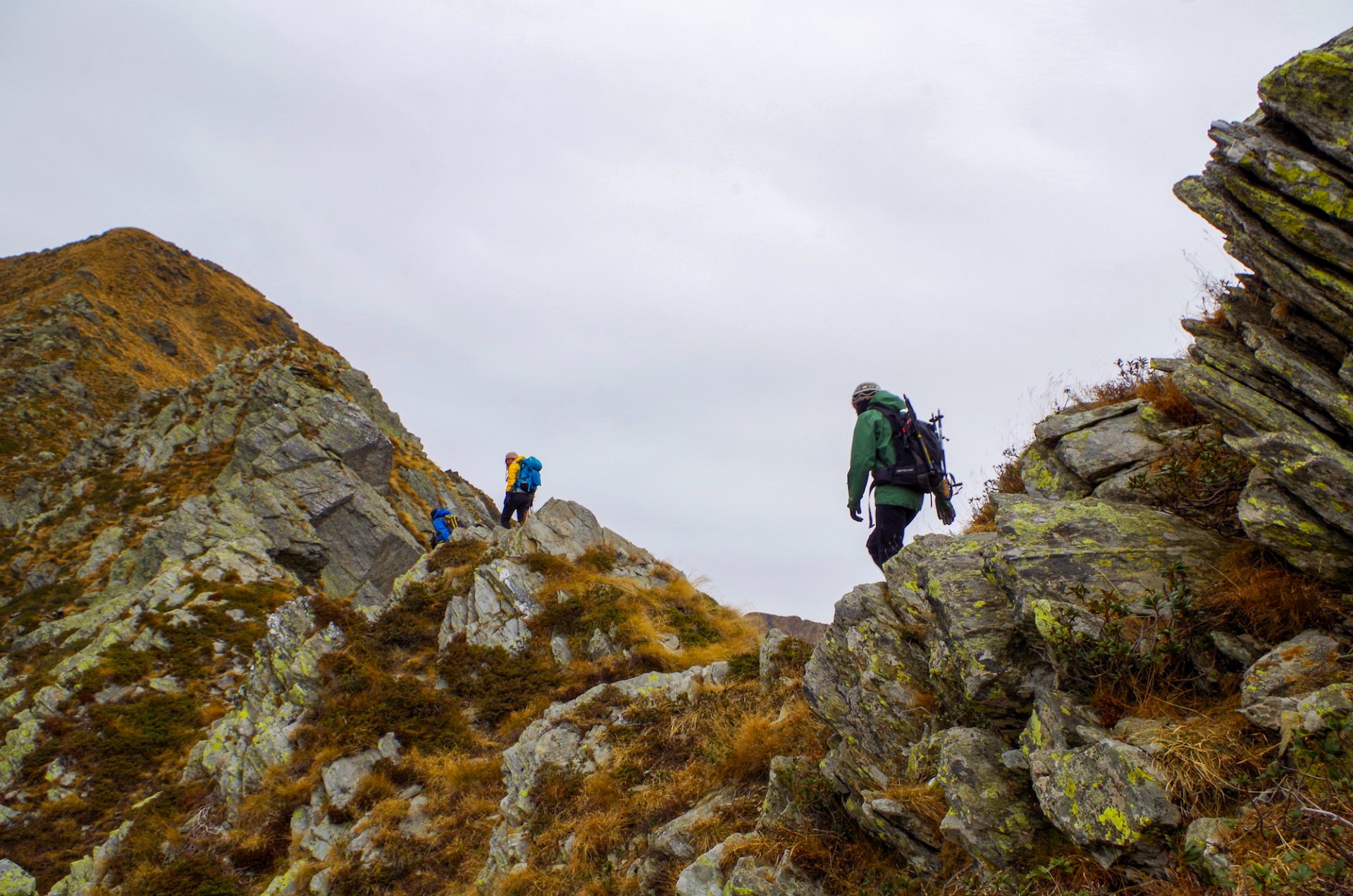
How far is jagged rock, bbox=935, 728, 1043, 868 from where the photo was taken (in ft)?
16.7

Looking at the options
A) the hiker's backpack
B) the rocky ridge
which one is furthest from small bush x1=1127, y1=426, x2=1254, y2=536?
the hiker's backpack

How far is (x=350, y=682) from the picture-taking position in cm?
1425

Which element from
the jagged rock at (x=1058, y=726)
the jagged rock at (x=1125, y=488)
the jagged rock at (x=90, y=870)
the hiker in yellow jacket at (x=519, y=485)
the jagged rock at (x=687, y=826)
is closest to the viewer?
the jagged rock at (x=1058, y=726)

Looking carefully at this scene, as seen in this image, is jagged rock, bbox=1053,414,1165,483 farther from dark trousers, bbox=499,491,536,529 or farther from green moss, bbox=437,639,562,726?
dark trousers, bbox=499,491,536,529

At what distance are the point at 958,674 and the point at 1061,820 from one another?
173 cm

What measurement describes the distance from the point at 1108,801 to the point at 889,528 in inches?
197

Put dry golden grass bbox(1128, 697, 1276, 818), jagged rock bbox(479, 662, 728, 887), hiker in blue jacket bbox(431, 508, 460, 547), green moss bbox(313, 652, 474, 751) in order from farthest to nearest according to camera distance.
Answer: hiker in blue jacket bbox(431, 508, 460, 547), green moss bbox(313, 652, 474, 751), jagged rock bbox(479, 662, 728, 887), dry golden grass bbox(1128, 697, 1276, 818)

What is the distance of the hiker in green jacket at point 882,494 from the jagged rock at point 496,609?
9039 mm

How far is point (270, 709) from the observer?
49.1ft

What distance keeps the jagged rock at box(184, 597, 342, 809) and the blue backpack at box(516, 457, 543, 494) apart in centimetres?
687

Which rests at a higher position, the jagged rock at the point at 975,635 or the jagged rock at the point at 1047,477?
the jagged rock at the point at 1047,477

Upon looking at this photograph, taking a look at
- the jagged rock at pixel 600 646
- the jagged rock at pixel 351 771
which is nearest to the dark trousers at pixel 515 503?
the jagged rock at pixel 600 646

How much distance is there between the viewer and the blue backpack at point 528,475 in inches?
862

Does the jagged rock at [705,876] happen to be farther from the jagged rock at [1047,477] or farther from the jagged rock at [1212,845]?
the jagged rock at [1047,477]
